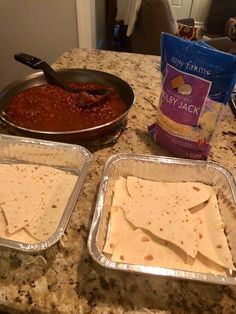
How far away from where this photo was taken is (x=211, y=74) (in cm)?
66

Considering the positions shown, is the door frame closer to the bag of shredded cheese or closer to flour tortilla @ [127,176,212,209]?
the bag of shredded cheese

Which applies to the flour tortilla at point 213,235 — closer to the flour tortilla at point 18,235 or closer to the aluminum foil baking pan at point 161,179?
the aluminum foil baking pan at point 161,179

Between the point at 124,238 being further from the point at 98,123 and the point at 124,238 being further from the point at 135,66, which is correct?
the point at 135,66

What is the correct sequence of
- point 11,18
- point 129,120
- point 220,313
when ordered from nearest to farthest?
point 220,313, point 129,120, point 11,18

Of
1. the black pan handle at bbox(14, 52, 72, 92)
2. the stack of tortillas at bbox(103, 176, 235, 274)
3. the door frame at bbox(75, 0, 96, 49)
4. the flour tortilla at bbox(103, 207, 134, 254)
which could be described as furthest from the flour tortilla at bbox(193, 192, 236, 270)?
the door frame at bbox(75, 0, 96, 49)

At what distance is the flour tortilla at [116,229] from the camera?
56 centimetres

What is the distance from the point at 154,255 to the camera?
0.55 m

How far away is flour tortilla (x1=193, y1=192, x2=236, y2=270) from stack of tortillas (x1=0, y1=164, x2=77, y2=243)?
0.30m

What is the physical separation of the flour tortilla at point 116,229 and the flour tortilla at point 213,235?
149 mm

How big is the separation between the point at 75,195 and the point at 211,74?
41 cm

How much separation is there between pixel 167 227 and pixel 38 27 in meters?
1.86

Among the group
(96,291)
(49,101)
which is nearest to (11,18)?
(49,101)

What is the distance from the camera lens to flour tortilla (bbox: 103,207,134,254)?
558 mm

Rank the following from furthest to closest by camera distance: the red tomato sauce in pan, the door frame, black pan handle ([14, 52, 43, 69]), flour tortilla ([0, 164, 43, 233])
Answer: the door frame → black pan handle ([14, 52, 43, 69]) → the red tomato sauce in pan → flour tortilla ([0, 164, 43, 233])
